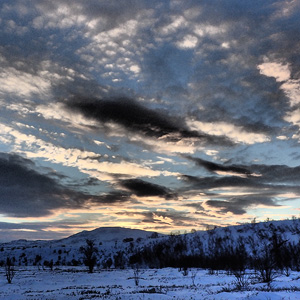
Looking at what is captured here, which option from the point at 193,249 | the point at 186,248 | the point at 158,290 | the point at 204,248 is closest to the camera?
the point at 158,290

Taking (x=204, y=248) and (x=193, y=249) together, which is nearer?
(x=193, y=249)

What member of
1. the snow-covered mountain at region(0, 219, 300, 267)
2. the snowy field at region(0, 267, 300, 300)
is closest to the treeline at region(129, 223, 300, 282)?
the snow-covered mountain at region(0, 219, 300, 267)

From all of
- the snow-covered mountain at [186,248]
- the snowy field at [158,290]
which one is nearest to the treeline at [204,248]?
the snow-covered mountain at [186,248]

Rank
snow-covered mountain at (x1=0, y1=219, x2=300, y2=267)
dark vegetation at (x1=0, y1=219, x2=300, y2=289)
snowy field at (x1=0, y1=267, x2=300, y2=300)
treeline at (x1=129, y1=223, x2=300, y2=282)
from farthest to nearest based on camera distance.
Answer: snow-covered mountain at (x1=0, y1=219, x2=300, y2=267), dark vegetation at (x1=0, y1=219, x2=300, y2=289), treeline at (x1=129, y1=223, x2=300, y2=282), snowy field at (x1=0, y1=267, x2=300, y2=300)

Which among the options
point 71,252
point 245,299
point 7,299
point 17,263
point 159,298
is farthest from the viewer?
point 71,252

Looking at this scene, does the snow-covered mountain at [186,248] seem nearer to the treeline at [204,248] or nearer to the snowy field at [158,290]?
the treeline at [204,248]

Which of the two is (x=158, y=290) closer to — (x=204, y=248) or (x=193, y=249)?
(x=193, y=249)

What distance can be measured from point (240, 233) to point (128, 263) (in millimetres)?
67470

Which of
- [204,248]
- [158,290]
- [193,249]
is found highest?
[204,248]

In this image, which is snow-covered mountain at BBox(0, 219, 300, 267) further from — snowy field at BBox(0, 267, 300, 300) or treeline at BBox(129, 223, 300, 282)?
snowy field at BBox(0, 267, 300, 300)

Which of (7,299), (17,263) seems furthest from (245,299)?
(17,263)

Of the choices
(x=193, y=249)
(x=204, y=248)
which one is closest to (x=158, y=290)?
(x=193, y=249)

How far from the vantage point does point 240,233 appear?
166 meters

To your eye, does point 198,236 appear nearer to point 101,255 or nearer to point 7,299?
point 101,255
